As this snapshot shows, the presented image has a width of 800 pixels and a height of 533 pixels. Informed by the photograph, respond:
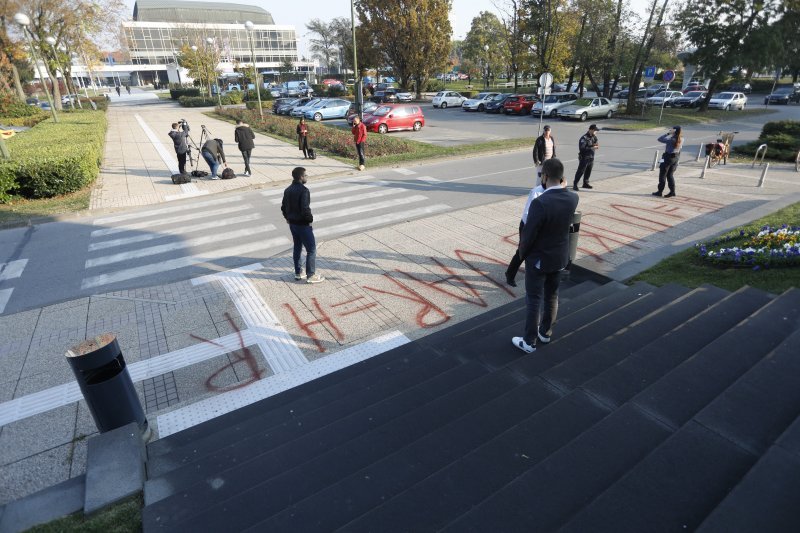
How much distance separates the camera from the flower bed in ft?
19.2

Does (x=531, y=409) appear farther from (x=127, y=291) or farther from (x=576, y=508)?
(x=127, y=291)

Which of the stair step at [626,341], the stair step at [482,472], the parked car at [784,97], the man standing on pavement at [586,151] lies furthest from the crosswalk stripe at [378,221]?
the parked car at [784,97]

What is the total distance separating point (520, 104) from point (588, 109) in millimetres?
5185

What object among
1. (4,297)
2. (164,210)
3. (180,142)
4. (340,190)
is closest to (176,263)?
(4,297)

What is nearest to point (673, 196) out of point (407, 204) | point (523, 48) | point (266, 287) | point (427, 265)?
point (407, 204)

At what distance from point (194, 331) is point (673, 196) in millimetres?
11452

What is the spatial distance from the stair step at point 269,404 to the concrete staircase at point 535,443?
0.03 meters

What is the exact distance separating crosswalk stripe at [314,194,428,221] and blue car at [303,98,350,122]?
20.0 metres

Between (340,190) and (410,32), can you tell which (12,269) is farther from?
(410,32)

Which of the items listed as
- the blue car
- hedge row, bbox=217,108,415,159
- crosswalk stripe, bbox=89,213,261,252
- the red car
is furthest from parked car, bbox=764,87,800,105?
crosswalk stripe, bbox=89,213,261,252

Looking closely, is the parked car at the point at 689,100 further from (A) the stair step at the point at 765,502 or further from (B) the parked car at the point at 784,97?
(A) the stair step at the point at 765,502

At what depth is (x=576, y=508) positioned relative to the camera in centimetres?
212

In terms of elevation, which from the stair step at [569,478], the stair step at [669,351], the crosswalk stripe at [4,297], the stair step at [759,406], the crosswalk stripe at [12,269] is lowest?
the crosswalk stripe at [4,297]

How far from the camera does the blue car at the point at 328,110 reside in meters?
29.6
